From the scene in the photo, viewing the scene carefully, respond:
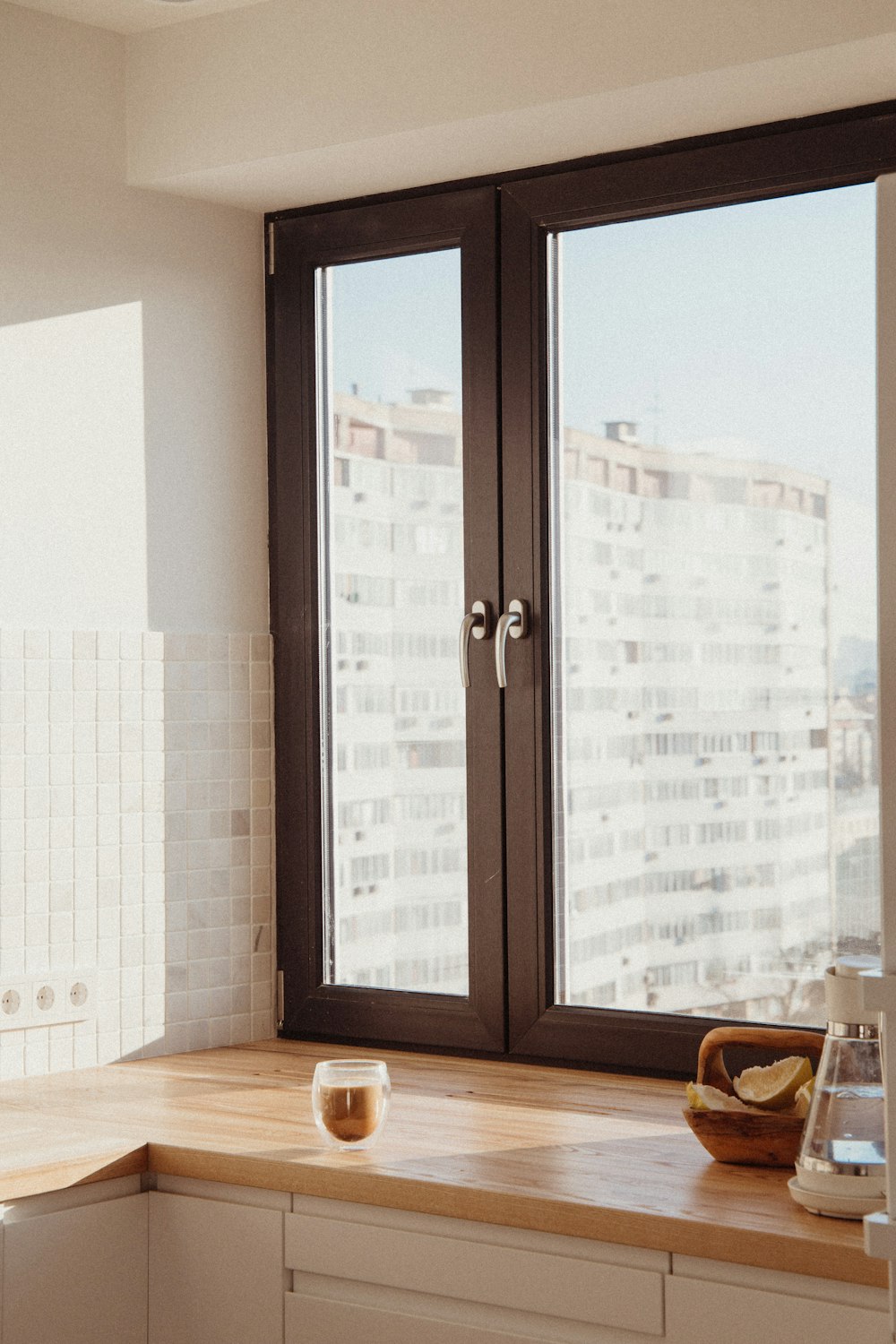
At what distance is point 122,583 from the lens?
2795 millimetres

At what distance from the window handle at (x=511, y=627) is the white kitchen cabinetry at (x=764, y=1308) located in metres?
1.14

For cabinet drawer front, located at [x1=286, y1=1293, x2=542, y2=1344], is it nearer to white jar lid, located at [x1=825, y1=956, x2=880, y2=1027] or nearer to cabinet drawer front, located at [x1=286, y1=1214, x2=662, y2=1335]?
cabinet drawer front, located at [x1=286, y1=1214, x2=662, y2=1335]

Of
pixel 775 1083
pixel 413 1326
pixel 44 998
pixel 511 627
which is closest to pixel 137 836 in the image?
pixel 44 998

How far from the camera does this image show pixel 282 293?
118 inches

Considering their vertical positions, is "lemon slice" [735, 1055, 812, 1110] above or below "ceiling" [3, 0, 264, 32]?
below

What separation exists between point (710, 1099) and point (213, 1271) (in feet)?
2.28

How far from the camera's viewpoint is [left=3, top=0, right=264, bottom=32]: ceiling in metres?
2.69

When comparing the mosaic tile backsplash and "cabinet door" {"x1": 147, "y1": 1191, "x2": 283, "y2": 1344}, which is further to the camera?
the mosaic tile backsplash

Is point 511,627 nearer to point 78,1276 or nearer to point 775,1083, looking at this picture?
point 775,1083

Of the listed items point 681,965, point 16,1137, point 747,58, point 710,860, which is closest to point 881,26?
point 747,58

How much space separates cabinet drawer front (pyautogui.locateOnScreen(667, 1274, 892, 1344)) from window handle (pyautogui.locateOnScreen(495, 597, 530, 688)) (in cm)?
115

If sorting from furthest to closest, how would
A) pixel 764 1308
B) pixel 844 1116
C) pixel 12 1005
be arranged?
pixel 12 1005 < pixel 844 1116 < pixel 764 1308

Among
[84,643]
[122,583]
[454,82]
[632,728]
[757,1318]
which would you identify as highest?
[454,82]

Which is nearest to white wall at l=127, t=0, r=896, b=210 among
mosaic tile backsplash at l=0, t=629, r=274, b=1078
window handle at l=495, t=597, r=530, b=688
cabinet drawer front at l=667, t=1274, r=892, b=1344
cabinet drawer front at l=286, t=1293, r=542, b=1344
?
window handle at l=495, t=597, r=530, b=688
